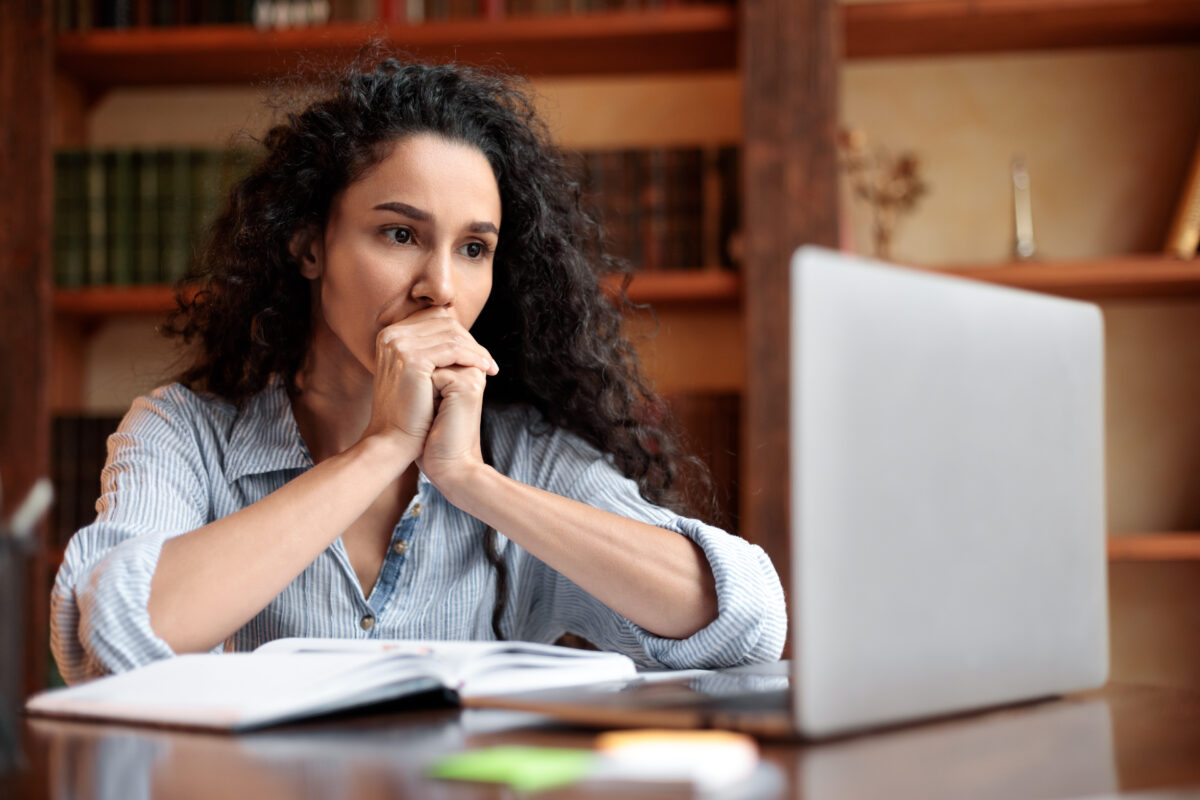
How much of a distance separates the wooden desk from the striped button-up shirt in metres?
0.36

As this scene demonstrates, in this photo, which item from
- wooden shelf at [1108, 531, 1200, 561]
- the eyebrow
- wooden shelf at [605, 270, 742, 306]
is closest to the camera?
the eyebrow

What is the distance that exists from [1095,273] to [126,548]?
1855mm

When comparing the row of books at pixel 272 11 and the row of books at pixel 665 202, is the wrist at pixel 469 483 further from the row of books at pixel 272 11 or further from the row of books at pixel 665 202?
the row of books at pixel 272 11

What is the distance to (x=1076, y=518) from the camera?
2.40ft

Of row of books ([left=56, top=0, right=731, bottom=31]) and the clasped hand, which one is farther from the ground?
row of books ([left=56, top=0, right=731, bottom=31])

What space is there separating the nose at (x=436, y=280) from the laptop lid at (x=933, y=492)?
711mm

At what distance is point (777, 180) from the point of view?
7.24 ft

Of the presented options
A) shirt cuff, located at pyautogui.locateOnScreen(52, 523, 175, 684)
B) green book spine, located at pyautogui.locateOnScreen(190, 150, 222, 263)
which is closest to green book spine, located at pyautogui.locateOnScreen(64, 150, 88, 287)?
green book spine, located at pyautogui.locateOnScreen(190, 150, 222, 263)

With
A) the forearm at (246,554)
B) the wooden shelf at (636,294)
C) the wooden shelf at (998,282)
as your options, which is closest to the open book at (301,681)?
the forearm at (246,554)

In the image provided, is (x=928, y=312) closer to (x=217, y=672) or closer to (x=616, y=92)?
(x=217, y=672)

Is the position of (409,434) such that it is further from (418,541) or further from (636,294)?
(636,294)

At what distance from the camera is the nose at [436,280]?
1.26m

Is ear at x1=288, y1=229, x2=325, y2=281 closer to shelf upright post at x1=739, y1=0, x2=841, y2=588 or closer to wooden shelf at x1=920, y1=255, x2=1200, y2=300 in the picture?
shelf upright post at x1=739, y1=0, x2=841, y2=588

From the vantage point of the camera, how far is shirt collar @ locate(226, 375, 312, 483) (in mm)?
1300
